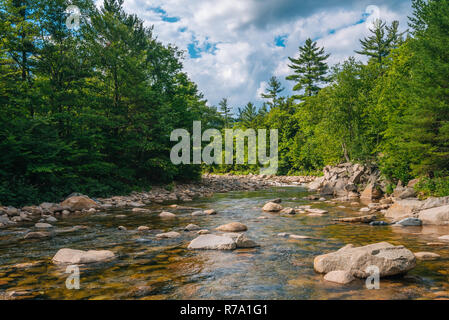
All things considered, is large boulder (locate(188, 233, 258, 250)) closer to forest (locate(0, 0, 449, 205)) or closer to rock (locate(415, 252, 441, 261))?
rock (locate(415, 252, 441, 261))

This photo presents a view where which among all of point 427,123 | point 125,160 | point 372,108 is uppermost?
point 372,108

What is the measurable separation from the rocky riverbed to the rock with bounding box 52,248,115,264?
0.02m

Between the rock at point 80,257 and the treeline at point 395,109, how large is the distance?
12.3 m

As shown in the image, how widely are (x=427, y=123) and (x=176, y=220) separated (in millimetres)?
11133

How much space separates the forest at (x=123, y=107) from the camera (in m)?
12.3

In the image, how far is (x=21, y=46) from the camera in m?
14.9

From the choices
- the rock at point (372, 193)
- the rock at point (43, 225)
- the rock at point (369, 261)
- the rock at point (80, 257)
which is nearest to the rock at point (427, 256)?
the rock at point (369, 261)

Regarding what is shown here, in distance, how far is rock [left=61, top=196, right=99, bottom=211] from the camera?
480 inches

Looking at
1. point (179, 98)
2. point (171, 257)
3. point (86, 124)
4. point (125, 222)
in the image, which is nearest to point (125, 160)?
point (86, 124)

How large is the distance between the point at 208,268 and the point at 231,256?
797 millimetres

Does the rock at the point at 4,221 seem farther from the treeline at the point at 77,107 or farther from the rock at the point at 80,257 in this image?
the rock at the point at 80,257

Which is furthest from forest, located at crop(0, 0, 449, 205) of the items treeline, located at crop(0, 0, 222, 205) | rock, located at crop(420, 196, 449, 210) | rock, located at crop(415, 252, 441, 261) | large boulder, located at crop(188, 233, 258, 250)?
large boulder, located at crop(188, 233, 258, 250)
